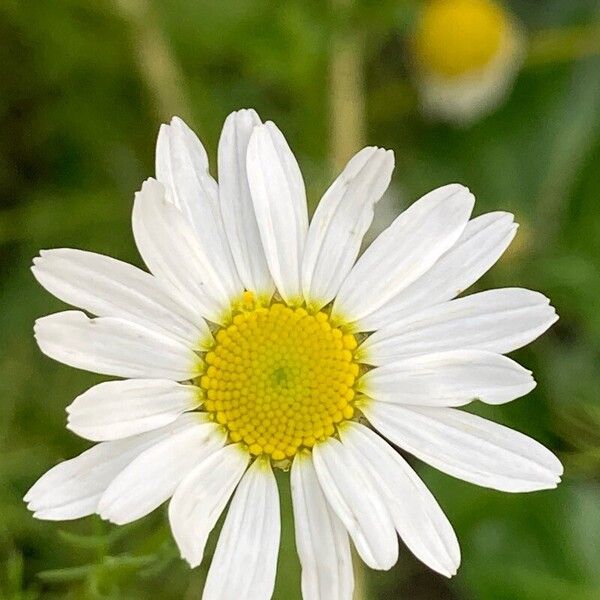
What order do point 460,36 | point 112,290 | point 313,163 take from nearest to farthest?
point 112,290 → point 460,36 → point 313,163

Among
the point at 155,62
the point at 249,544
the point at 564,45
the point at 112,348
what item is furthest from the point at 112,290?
the point at 564,45

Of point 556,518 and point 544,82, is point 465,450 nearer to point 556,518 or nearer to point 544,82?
point 556,518

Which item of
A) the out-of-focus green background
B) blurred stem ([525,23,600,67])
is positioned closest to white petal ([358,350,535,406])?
the out-of-focus green background

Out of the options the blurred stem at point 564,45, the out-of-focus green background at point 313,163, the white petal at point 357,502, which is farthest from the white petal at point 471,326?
the blurred stem at point 564,45

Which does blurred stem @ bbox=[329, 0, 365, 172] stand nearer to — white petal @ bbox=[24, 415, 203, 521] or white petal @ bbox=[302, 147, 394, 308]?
white petal @ bbox=[302, 147, 394, 308]

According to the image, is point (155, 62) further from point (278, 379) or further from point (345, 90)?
point (278, 379)

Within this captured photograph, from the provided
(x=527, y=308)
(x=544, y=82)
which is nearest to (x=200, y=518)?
(x=527, y=308)

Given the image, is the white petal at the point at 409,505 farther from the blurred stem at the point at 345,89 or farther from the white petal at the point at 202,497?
the blurred stem at the point at 345,89
